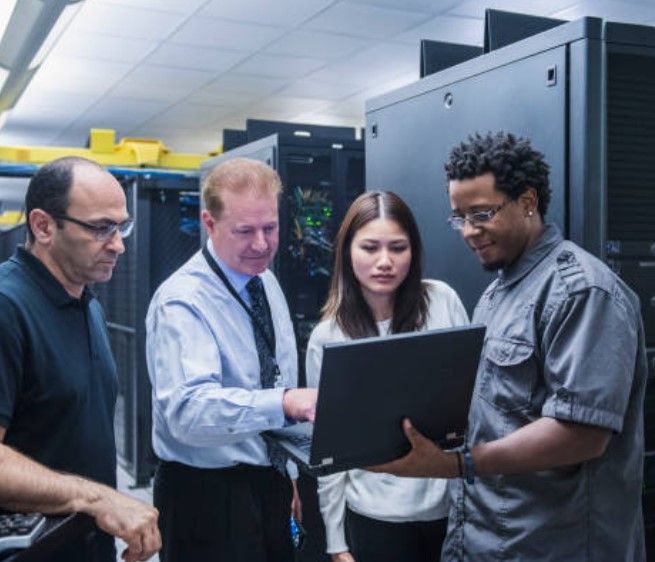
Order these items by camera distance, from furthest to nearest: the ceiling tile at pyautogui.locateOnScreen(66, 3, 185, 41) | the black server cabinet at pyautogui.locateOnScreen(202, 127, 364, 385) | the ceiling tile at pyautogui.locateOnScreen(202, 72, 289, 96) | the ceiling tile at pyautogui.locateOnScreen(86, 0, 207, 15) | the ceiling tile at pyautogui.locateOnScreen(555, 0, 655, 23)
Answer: the ceiling tile at pyautogui.locateOnScreen(202, 72, 289, 96) < the ceiling tile at pyautogui.locateOnScreen(555, 0, 655, 23) < the ceiling tile at pyautogui.locateOnScreen(66, 3, 185, 41) < the ceiling tile at pyautogui.locateOnScreen(86, 0, 207, 15) < the black server cabinet at pyautogui.locateOnScreen(202, 127, 364, 385)

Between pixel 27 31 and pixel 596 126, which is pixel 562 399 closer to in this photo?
pixel 596 126

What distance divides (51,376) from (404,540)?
2.62 feet

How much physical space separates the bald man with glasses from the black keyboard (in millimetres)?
298

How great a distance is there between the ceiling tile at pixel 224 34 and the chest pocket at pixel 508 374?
399cm

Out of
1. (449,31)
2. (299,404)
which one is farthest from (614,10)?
(299,404)

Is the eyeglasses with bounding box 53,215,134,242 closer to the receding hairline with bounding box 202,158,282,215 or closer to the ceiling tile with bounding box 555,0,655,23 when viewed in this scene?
the receding hairline with bounding box 202,158,282,215

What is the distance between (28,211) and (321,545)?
1555mm

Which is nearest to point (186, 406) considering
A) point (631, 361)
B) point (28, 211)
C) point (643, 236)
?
point (28, 211)

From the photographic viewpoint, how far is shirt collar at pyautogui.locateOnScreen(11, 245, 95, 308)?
143 centimetres

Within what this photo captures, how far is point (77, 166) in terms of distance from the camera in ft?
4.87

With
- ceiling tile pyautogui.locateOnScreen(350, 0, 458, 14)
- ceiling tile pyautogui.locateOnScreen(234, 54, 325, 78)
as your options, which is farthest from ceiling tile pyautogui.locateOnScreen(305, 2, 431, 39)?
ceiling tile pyautogui.locateOnScreen(234, 54, 325, 78)

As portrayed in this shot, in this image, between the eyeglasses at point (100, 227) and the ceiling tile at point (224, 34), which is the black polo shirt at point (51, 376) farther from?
the ceiling tile at point (224, 34)

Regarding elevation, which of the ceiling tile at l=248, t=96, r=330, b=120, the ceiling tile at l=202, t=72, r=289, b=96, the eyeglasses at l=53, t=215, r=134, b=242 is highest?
Answer: the ceiling tile at l=202, t=72, r=289, b=96

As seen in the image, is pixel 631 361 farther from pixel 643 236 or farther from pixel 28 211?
pixel 28 211
